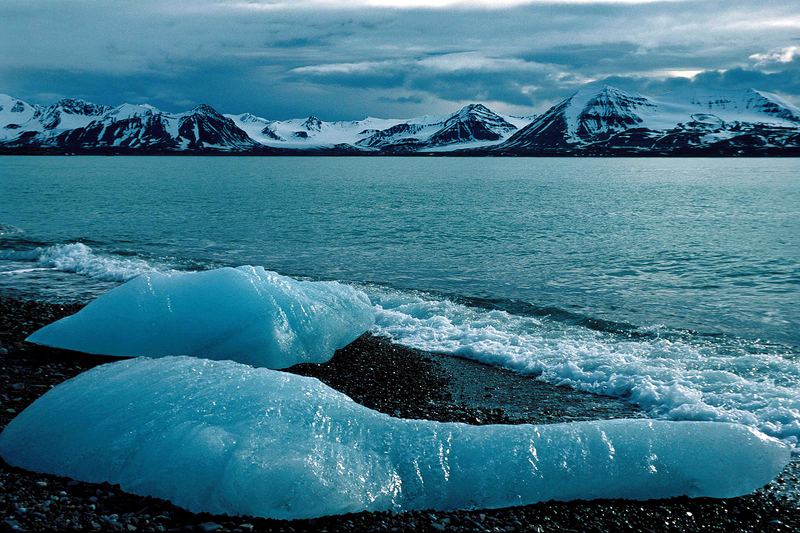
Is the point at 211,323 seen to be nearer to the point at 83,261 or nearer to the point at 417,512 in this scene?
the point at 417,512

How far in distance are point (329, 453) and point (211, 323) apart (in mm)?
6189

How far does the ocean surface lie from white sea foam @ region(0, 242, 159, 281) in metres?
0.11

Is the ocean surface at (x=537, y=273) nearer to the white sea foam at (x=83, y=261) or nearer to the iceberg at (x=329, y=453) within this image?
the white sea foam at (x=83, y=261)

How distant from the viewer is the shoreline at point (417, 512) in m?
7.66

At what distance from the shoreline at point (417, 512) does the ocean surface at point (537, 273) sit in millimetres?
1533

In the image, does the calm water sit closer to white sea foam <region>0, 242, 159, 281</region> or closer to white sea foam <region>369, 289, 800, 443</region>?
white sea foam <region>0, 242, 159, 281</region>

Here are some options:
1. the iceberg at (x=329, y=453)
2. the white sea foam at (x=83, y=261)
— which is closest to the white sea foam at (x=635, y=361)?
the iceberg at (x=329, y=453)

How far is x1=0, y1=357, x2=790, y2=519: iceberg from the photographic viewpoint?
26.9 feet

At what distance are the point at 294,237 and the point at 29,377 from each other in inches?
1039

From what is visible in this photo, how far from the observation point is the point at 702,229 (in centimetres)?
4509

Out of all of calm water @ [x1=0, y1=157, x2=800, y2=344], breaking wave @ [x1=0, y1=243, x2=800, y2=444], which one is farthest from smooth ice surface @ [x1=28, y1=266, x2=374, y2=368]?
calm water @ [x1=0, y1=157, x2=800, y2=344]

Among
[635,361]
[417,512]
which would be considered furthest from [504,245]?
Answer: [417,512]

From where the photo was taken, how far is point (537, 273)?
27.1 meters

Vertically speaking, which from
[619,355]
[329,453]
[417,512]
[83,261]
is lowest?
[619,355]
